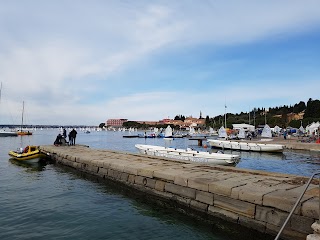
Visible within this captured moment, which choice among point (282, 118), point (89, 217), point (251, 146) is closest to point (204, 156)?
point (89, 217)

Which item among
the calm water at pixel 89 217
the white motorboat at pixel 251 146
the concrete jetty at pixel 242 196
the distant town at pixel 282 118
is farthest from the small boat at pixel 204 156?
the distant town at pixel 282 118

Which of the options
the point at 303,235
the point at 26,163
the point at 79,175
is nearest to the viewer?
the point at 303,235

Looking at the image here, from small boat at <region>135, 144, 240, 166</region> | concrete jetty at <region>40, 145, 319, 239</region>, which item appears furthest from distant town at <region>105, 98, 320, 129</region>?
concrete jetty at <region>40, 145, 319, 239</region>

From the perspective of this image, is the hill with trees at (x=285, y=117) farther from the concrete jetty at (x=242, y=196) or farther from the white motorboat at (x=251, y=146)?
the concrete jetty at (x=242, y=196)

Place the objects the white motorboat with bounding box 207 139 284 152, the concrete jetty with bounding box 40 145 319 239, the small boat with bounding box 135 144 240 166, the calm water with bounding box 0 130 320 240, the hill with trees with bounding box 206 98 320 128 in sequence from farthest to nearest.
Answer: the hill with trees with bounding box 206 98 320 128 < the white motorboat with bounding box 207 139 284 152 < the small boat with bounding box 135 144 240 166 < the calm water with bounding box 0 130 320 240 < the concrete jetty with bounding box 40 145 319 239

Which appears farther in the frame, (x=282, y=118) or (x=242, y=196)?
(x=282, y=118)

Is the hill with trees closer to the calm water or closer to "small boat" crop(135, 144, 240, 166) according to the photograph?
"small boat" crop(135, 144, 240, 166)

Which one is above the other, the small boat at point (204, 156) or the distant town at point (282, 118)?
the distant town at point (282, 118)

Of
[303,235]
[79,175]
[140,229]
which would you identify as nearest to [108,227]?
[140,229]

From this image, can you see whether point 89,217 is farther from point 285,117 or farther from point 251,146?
point 285,117

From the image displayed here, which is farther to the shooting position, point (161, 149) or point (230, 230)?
point (161, 149)

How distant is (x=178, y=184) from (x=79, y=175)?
10552mm

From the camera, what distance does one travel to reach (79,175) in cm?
1953

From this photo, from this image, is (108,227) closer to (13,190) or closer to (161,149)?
(13,190)
